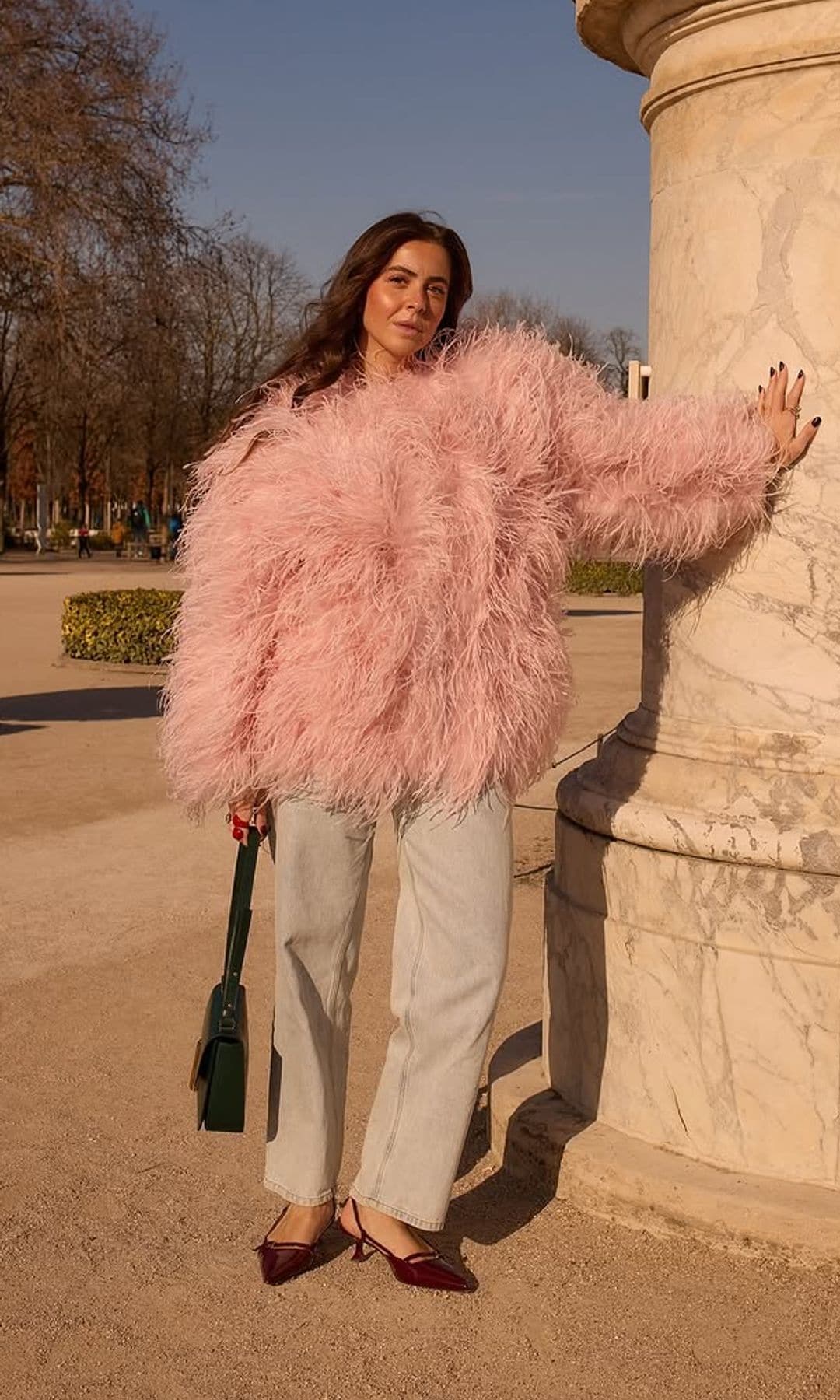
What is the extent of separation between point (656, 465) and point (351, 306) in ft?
2.10

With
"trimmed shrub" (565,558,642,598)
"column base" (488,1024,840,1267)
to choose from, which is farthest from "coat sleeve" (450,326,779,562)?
"trimmed shrub" (565,558,642,598)

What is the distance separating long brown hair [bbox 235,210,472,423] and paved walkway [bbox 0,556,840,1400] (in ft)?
5.23

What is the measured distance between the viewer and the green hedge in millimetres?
12883

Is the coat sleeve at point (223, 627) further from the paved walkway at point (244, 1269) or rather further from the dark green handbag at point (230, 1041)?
the paved walkway at point (244, 1269)

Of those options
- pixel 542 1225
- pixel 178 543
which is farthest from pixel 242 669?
pixel 542 1225

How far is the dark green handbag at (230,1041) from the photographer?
2.65 metres

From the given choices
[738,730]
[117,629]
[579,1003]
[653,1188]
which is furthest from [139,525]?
[653,1188]

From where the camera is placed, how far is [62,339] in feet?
65.5

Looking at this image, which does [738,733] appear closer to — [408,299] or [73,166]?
[408,299]

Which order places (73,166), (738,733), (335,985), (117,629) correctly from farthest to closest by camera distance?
(73,166) < (117,629) < (738,733) < (335,985)

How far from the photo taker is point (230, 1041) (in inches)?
105

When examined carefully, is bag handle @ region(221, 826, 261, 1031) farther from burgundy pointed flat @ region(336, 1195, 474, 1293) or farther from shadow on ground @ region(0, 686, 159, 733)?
shadow on ground @ region(0, 686, 159, 733)

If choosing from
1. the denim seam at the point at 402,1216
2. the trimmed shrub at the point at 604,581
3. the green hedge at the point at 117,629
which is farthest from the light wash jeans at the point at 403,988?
the trimmed shrub at the point at 604,581

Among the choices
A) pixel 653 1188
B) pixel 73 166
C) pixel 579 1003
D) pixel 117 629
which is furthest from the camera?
pixel 73 166
